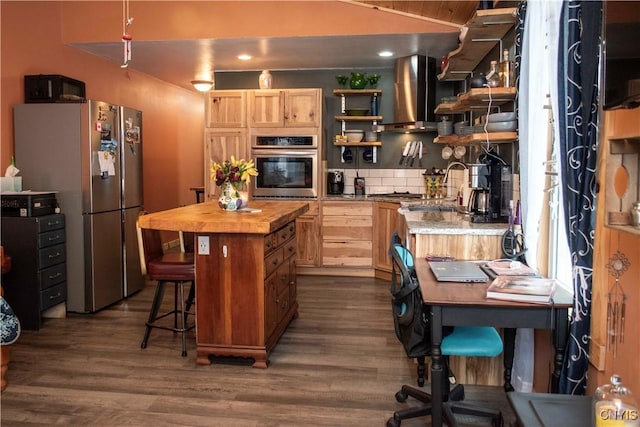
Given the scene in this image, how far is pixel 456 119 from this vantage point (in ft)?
20.2

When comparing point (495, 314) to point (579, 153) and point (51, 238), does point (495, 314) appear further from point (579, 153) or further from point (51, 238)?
point (51, 238)

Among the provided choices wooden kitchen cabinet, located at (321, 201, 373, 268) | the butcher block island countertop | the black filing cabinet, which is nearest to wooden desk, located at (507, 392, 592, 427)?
the butcher block island countertop

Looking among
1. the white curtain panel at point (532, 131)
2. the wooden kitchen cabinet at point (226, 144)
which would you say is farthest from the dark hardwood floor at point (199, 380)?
the wooden kitchen cabinet at point (226, 144)

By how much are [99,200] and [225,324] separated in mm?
2002

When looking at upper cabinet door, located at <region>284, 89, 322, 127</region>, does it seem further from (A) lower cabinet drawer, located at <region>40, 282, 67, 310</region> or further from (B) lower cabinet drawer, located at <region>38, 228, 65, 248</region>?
(A) lower cabinet drawer, located at <region>40, 282, 67, 310</region>

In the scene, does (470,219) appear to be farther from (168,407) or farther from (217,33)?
(217,33)

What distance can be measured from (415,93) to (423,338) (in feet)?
12.8

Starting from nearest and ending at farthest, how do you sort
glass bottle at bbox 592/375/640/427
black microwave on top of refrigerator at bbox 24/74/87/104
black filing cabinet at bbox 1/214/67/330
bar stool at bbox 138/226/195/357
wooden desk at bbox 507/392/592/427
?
1. glass bottle at bbox 592/375/640/427
2. wooden desk at bbox 507/392/592/427
3. bar stool at bbox 138/226/195/357
4. black filing cabinet at bbox 1/214/67/330
5. black microwave on top of refrigerator at bbox 24/74/87/104

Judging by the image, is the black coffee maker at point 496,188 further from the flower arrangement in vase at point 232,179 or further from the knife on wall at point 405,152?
the knife on wall at point 405,152

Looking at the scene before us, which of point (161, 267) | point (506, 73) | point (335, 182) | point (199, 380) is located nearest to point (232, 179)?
point (161, 267)

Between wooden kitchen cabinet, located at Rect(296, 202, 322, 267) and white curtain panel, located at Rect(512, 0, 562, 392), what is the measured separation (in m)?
3.43

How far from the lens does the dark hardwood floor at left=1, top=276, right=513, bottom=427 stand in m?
2.79

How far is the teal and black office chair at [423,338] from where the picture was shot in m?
2.42

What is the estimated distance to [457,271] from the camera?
2.70 meters
